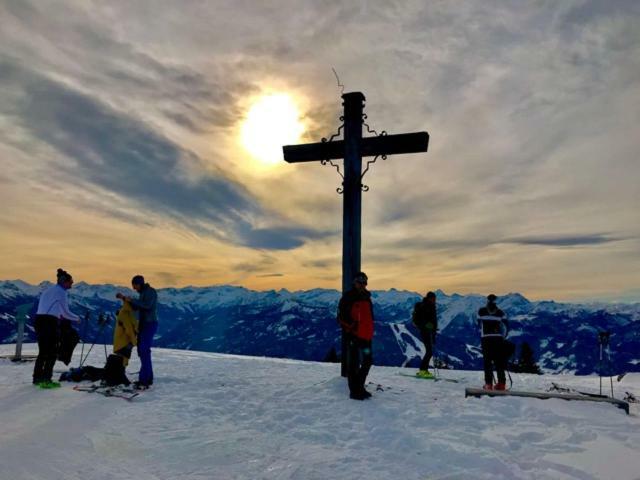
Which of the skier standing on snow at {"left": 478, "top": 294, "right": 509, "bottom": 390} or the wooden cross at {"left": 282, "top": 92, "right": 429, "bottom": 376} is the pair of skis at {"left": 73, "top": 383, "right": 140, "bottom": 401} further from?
the skier standing on snow at {"left": 478, "top": 294, "right": 509, "bottom": 390}

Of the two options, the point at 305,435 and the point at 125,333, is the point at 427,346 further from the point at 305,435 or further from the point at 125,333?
the point at 125,333

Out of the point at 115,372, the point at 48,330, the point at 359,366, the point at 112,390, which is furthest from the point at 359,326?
the point at 48,330

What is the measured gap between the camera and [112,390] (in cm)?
912

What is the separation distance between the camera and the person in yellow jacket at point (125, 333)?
10000mm

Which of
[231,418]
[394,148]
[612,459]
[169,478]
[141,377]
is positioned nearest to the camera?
[169,478]

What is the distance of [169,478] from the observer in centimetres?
507

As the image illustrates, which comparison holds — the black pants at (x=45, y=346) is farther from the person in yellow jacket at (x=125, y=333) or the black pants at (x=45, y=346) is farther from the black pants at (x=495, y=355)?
the black pants at (x=495, y=355)

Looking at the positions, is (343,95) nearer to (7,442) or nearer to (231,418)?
(231,418)

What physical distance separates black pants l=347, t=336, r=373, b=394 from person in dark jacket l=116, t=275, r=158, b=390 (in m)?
4.41

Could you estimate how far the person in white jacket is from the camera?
31.2ft

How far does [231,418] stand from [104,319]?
20.0 ft

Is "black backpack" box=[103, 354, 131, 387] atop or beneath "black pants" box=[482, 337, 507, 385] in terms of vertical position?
beneath

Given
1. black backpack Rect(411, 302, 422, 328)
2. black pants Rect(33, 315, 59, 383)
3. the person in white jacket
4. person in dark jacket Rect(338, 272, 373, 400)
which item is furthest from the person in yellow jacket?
black backpack Rect(411, 302, 422, 328)

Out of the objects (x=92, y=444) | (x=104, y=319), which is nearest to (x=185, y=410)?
(x=92, y=444)
